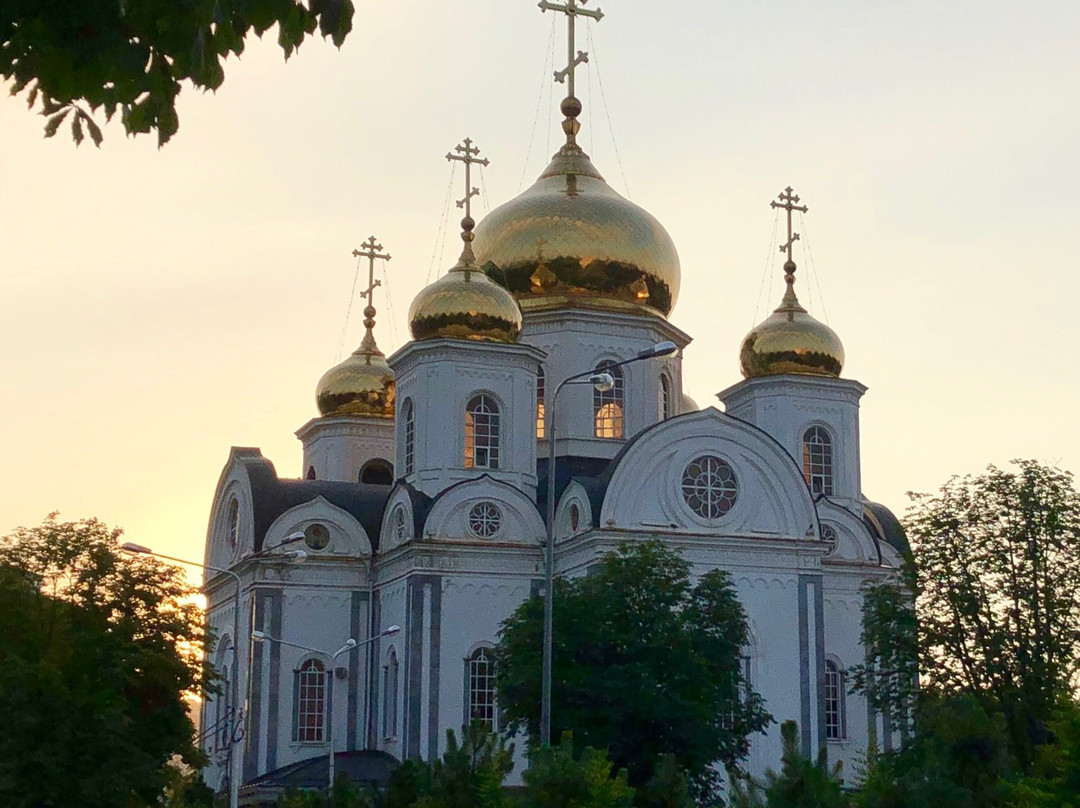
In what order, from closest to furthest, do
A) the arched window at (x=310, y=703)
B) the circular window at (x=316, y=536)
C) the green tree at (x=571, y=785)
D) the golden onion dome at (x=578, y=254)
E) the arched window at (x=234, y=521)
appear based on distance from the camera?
the green tree at (x=571, y=785) < the arched window at (x=310, y=703) < the circular window at (x=316, y=536) < the arched window at (x=234, y=521) < the golden onion dome at (x=578, y=254)

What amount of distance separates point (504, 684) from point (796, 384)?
15.3 meters

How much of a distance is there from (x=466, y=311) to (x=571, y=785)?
66.9ft

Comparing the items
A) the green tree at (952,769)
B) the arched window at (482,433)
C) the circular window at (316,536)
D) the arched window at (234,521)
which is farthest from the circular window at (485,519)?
the green tree at (952,769)

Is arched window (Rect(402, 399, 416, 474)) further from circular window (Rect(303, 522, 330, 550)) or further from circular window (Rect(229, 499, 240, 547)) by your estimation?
circular window (Rect(229, 499, 240, 547))

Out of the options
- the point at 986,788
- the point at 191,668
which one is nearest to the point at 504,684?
the point at 191,668

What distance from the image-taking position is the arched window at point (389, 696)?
34.1 metres

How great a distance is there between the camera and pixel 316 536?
36.2 meters

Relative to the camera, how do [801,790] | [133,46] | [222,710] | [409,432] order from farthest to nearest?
[409,432] < [222,710] < [801,790] < [133,46]

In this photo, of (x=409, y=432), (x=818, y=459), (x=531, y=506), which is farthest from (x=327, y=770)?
(x=818, y=459)

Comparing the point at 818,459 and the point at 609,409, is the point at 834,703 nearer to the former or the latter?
the point at 818,459

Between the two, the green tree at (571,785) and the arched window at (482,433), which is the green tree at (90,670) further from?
the arched window at (482,433)

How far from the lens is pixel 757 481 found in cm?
3375

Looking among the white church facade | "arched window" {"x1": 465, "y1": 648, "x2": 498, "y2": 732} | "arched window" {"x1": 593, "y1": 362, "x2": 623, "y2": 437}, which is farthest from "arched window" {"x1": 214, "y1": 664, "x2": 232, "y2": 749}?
"arched window" {"x1": 593, "y1": 362, "x2": 623, "y2": 437}

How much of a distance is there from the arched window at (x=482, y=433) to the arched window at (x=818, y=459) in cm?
758
